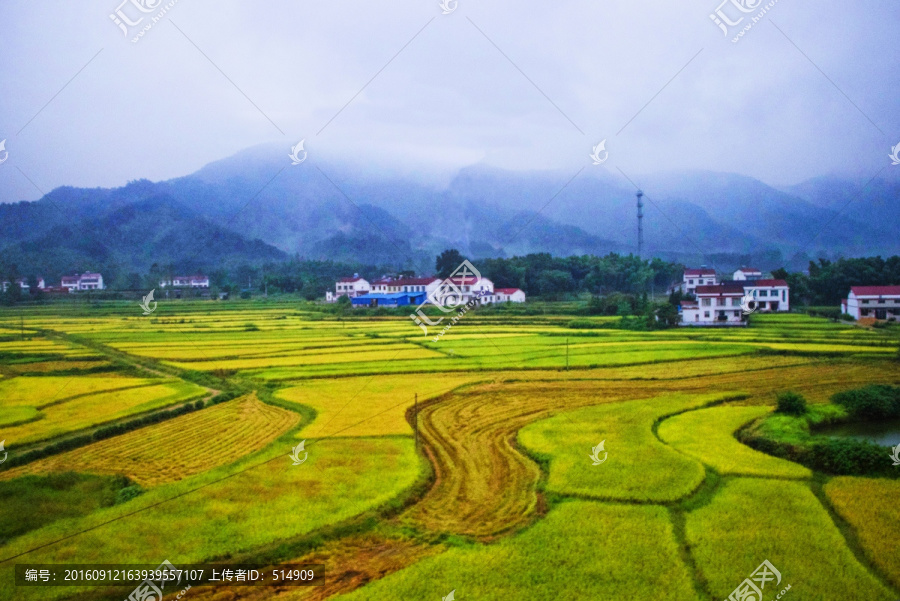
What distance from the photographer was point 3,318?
34.8 metres

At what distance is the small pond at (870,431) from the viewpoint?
618 inches

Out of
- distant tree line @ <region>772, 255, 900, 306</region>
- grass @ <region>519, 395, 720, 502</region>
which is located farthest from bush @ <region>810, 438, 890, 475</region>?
distant tree line @ <region>772, 255, 900, 306</region>

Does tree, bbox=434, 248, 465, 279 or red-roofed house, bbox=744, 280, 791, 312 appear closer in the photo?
red-roofed house, bbox=744, 280, 791, 312

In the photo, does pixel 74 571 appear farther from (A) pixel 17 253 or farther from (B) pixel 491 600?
(A) pixel 17 253

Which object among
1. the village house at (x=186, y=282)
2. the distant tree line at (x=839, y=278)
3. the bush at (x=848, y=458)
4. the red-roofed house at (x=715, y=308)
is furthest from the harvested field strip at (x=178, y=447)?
the village house at (x=186, y=282)

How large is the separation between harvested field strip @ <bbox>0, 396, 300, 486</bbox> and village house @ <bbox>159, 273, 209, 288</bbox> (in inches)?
1771

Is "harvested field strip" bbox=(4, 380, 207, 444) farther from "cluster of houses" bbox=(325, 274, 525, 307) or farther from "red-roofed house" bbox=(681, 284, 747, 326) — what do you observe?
"cluster of houses" bbox=(325, 274, 525, 307)

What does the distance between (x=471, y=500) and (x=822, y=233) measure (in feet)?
397

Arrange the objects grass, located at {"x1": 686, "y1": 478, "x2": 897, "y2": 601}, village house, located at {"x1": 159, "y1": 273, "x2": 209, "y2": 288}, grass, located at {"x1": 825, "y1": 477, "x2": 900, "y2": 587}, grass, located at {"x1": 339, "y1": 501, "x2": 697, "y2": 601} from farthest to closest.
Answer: village house, located at {"x1": 159, "y1": 273, "x2": 209, "y2": 288} → grass, located at {"x1": 825, "y1": 477, "x2": 900, "y2": 587} → grass, located at {"x1": 686, "y1": 478, "x2": 897, "y2": 601} → grass, located at {"x1": 339, "y1": 501, "x2": 697, "y2": 601}

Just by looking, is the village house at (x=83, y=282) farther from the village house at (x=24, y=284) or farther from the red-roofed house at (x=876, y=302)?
the red-roofed house at (x=876, y=302)

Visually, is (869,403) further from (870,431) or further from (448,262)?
(448,262)

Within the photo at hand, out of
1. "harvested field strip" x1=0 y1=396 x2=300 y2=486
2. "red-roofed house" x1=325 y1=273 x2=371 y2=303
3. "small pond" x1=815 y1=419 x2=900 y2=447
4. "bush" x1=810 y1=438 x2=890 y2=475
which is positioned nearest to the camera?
"bush" x1=810 y1=438 x2=890 y2=475

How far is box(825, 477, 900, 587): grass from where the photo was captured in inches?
354

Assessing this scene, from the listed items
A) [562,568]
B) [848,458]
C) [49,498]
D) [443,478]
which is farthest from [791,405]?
[49,498]
